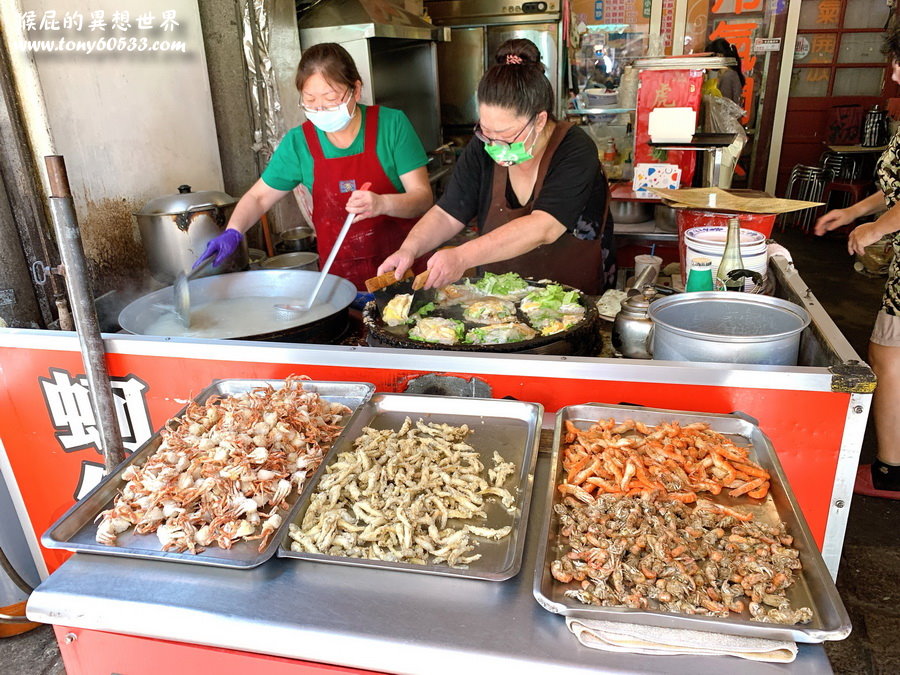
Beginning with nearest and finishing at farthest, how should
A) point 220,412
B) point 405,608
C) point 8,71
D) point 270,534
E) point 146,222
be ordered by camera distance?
point 405,608 → point 270,534 → point 220,412 → point 8,71 → point 146,222

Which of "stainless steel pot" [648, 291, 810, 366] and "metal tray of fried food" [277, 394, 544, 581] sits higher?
"stainless steel pot" [648, 291, 810, 366]

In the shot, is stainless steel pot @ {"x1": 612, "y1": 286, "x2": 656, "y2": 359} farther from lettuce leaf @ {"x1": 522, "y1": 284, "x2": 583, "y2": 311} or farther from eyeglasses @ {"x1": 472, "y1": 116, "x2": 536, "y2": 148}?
eyeglasses @ {"x1": 472, "y1": 116, "x2": 536, "y2": 148}

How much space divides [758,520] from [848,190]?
8260 mm

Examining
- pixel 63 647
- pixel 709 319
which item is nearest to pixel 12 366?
pixel 63 647

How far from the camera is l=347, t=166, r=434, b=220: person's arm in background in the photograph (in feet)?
8.26

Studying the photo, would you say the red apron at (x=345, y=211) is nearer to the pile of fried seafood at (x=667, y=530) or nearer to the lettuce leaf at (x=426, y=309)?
the lettuce leaf at (x=426, y=309)

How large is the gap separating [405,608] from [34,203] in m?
2.72

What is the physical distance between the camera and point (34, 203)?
287 centimetres

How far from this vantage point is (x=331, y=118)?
109 inches

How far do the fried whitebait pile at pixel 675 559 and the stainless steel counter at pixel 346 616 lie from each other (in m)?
0.08

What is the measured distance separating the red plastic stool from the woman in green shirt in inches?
269

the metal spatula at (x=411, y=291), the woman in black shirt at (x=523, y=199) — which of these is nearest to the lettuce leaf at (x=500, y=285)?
the woman in black shirt at (x=523, y=199)

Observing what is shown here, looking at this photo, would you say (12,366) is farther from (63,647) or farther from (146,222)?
(63,647)

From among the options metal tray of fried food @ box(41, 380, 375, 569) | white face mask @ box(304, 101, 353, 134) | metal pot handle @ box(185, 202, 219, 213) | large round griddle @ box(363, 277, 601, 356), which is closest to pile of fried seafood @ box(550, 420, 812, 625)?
large round griddle @ box(363, 277, 601, 356)
